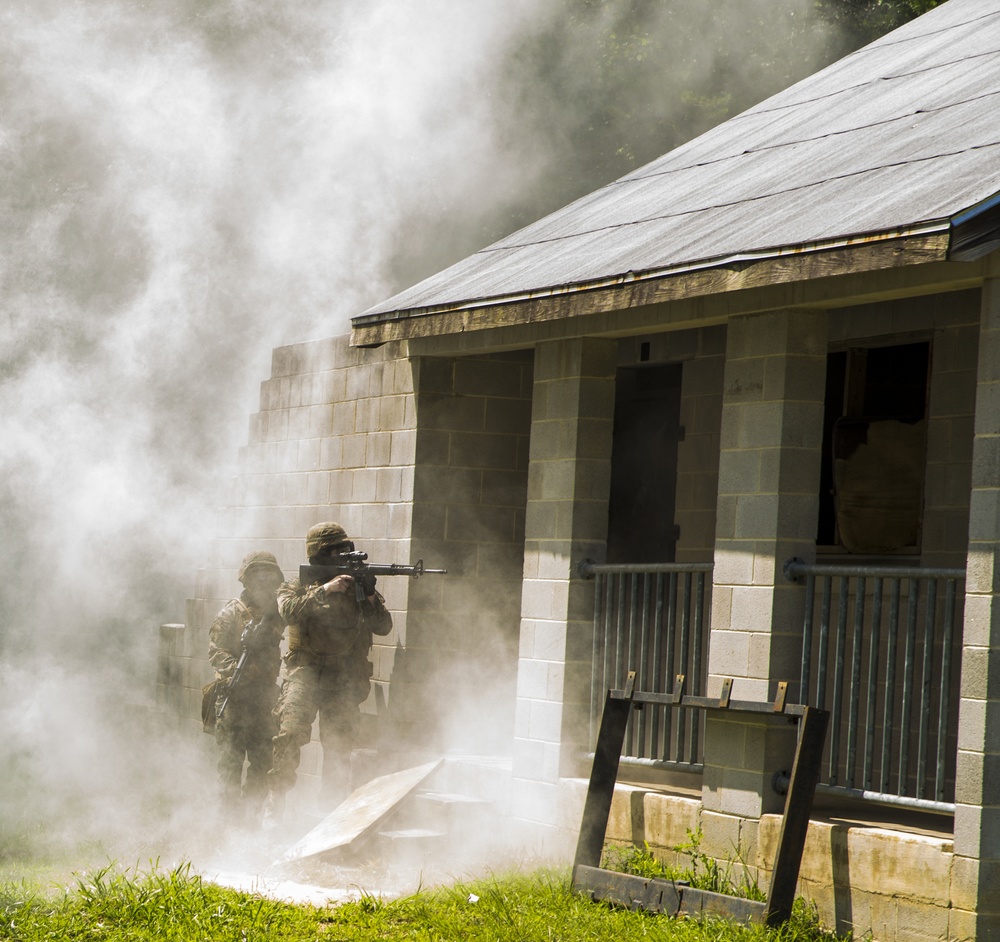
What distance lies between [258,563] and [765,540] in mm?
4585

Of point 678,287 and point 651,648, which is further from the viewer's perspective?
point 651,648

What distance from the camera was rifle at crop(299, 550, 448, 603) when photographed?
10508 mm

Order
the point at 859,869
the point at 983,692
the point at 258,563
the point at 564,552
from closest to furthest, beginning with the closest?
the point at 983,692 → the point at 859,869 → the point at 564,552 → the point at 258,563

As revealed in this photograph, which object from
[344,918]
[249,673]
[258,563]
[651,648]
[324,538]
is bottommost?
[344,918]

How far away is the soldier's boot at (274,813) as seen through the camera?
10766 mm

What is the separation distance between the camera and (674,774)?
31.4 feet

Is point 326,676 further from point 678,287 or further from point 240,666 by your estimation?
point 678,287

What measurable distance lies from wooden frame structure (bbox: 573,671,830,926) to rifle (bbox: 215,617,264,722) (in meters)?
3.77

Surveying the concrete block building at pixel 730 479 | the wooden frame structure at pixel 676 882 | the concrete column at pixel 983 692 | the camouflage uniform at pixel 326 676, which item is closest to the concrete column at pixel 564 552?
the concrete block building at pixel 730 479

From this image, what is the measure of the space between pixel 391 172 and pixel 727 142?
14.1 m

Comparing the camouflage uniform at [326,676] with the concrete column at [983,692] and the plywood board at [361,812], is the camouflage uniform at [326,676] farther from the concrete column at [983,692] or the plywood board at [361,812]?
the concrete column at [983,692]

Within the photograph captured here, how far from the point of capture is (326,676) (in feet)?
35.0

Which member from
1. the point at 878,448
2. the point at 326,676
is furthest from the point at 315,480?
the point at 878,448

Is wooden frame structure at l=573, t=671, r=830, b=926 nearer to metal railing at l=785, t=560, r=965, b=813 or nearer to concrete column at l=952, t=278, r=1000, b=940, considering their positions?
metal railing at l=785, t=560, r=965, b=813
